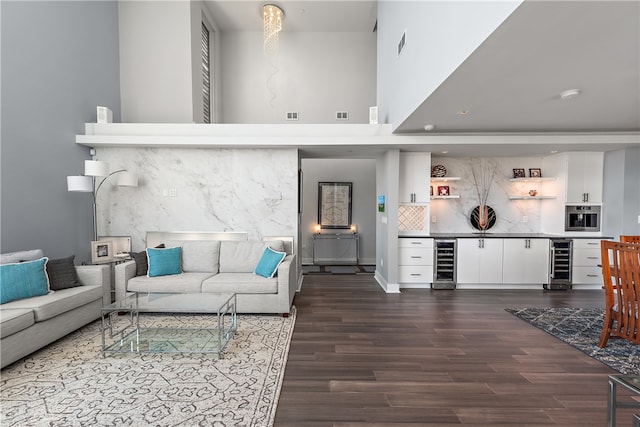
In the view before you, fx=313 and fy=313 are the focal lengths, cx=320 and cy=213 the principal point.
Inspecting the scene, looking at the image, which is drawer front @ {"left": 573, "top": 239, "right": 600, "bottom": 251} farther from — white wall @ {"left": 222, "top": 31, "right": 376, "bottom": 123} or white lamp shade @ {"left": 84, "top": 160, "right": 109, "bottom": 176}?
white lamp shade @ {"left": 84, "top": 160, "right": 109, "bottom": 176}

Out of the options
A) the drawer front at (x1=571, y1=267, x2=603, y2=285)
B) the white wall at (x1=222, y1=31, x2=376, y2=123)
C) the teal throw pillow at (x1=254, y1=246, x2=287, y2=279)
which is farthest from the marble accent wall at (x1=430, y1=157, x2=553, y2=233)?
the teal throw pillow at (x1=254, y1=246, x2=287, y2=279)

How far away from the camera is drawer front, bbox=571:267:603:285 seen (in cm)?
530

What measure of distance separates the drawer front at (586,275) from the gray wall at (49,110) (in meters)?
8.06

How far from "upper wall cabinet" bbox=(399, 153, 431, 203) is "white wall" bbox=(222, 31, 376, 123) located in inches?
102

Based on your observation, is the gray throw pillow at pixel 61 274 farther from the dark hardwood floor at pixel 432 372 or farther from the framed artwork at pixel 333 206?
the framed artwork at pixel 333 206

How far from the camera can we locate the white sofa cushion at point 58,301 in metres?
2.88

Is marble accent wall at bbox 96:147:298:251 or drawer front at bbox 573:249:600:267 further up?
marble accent wall at bbox 96:147:298:251

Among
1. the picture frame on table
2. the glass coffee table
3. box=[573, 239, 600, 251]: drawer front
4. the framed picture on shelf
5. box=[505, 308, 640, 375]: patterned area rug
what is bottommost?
box=[505, 308, 640, 375]: patterned area rug

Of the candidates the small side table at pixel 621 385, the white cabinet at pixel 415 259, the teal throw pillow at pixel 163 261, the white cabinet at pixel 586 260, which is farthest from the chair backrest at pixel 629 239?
the teal throw pillow at pixel 163 261

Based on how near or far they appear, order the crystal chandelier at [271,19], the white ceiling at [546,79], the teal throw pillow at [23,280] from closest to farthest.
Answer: the white ceiling at [546,79] < the teal throw pillow at [23,280] < the crystal chandelier at [271,19]

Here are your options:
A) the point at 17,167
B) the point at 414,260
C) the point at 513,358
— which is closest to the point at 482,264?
the point at 414,260

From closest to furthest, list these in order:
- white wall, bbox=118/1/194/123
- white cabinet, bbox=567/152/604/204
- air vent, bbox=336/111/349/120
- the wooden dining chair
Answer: the wooden dining chair < white cabinet, bbox=567/152/604/204 < white wall, bbox=118/1/194/123 < air vent, bbox=336/111/349/120

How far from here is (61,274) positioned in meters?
3.50

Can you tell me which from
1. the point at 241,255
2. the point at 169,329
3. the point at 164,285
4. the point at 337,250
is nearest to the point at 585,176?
the point at 337,250
